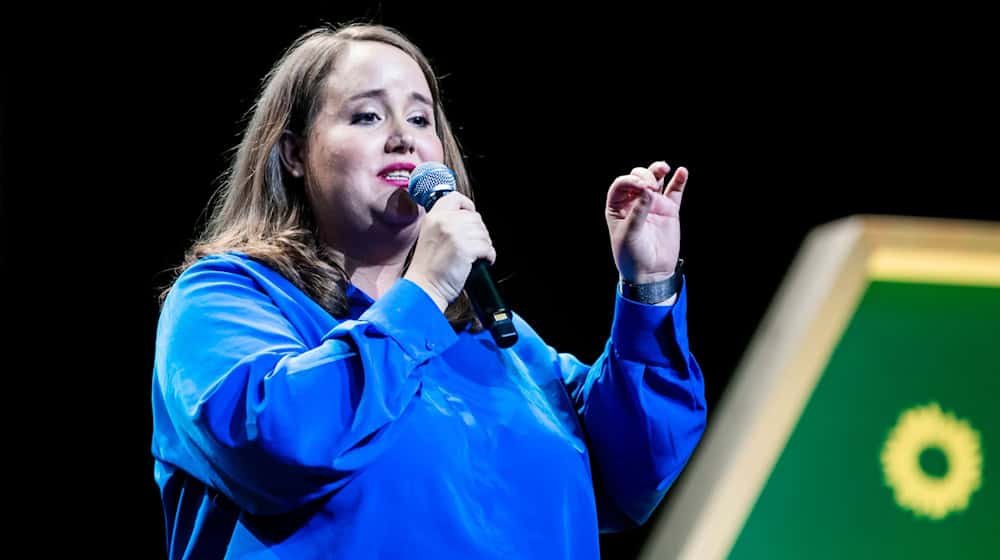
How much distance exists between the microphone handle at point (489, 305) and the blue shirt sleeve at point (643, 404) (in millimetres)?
232

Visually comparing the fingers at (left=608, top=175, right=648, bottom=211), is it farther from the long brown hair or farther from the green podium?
the green podium

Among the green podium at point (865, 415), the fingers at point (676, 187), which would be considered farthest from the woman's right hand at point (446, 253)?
the green podium at point (865, 415)

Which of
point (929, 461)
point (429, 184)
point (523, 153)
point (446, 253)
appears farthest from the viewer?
point (523, 153)

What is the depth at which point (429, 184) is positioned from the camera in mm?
1270

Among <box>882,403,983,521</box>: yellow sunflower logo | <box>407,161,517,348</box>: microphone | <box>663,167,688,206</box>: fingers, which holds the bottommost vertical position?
<box>407,161,517,348</box>: microphone

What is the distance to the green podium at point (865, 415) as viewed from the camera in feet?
1.20

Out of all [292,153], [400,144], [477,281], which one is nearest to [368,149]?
[400,144]

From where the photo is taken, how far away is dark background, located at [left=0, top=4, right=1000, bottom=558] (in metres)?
2.14

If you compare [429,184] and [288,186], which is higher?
[429,184]

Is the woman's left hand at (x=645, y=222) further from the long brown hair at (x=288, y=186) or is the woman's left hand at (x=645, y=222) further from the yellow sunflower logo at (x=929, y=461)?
the yellow sunflower logo at (x=929, y=461)

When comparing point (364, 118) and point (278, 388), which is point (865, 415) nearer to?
point (278, 388)

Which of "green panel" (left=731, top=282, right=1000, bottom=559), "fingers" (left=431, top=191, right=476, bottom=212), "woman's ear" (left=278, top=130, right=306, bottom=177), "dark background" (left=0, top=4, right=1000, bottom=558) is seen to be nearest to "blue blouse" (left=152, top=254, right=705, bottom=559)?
"fingers" (left=431, top=191, right=476, bottom=212)

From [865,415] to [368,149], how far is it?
1020 millimetres

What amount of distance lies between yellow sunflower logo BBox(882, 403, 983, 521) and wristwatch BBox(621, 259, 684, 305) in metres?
0.92
